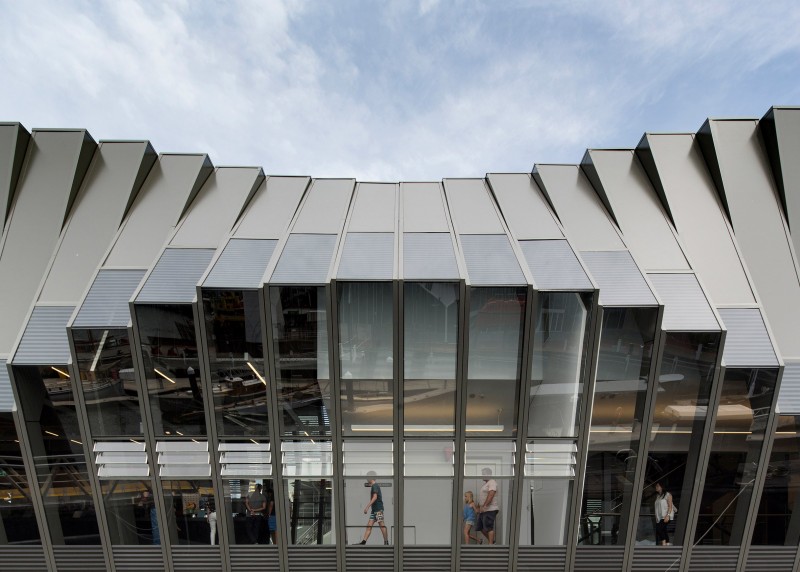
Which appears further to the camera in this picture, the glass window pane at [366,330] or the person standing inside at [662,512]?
the person standing inside at [662,512]

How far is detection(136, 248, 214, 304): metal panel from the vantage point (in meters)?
8.55

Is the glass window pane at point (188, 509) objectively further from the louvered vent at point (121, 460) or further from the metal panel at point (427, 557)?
the metal panel at point (427, 557)

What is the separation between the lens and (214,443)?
893 centimetres

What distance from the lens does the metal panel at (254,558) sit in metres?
9.32

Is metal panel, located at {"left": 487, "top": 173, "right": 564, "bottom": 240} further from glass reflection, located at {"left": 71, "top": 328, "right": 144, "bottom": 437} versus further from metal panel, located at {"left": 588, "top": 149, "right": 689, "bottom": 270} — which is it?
glass reflection, located at {"left": 71, "top": 328, "right": 144, "bottom": 437}

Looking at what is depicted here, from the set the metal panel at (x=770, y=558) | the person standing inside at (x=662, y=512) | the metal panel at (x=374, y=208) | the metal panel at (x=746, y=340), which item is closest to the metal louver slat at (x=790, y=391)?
the metal panel at (x=746, y=340)

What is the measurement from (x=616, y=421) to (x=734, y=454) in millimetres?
2738

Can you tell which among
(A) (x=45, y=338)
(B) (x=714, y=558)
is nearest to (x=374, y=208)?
(A) (x=45, y=338)

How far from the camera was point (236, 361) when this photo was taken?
8.59 meters

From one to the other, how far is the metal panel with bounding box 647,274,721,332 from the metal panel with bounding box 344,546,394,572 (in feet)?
26.2

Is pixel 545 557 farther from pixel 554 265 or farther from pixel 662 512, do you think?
pixel 554 265

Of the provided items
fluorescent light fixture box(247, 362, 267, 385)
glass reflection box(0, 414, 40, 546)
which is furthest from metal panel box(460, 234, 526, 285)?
glass reflection box(0, 414, 40, 546)

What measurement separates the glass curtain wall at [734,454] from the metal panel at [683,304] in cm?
124

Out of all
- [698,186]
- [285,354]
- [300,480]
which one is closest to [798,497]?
[698,186]
